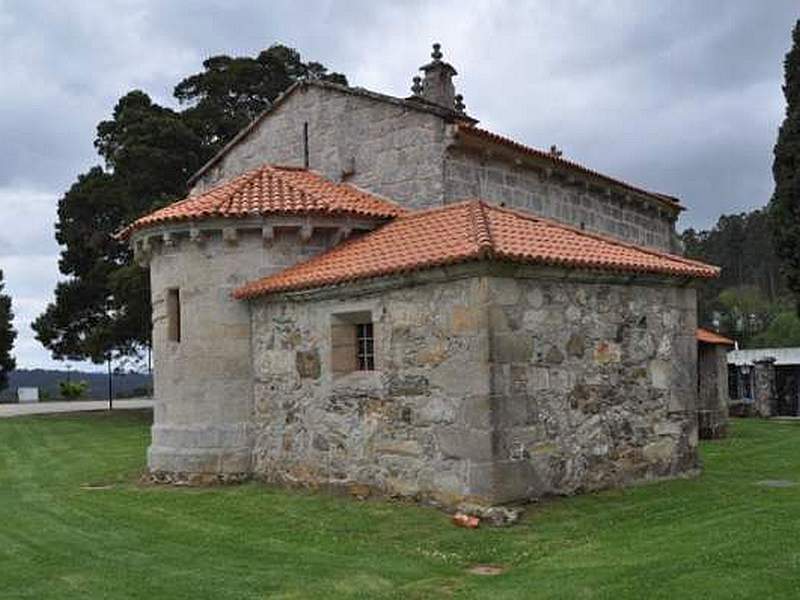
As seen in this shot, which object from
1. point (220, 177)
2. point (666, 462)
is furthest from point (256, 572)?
point (220, 177)

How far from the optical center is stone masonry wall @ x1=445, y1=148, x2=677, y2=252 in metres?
13.9

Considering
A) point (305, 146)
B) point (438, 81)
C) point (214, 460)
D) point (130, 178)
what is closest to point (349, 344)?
point (214, 460)

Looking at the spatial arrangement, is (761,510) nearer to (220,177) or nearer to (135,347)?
(220,177)

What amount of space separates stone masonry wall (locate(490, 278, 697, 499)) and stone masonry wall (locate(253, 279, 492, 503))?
1.17 ft

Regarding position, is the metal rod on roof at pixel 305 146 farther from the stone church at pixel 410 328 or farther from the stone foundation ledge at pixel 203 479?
the stone foundation ledge at pixel 203 479

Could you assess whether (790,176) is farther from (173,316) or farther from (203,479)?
(203,479)

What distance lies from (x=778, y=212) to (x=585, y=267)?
16.0m

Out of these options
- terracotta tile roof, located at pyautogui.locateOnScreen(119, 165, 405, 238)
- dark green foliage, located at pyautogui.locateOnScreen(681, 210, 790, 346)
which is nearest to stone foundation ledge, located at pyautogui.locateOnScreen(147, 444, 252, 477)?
terracotta tile roof, located at pyautogui.locateOnScreen(119, 165, 405, 238)

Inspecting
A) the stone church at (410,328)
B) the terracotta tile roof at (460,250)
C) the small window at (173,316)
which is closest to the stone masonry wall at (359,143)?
the stone church at (410,328)

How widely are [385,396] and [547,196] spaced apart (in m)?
6.72

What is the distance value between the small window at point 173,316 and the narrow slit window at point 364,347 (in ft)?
11.1

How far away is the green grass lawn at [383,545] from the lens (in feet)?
22.4

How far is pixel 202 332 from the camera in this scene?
1284 centimetres

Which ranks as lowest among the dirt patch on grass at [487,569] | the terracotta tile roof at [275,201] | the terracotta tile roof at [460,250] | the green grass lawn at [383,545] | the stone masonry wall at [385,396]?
the dirt patch on grass at [487,569]
